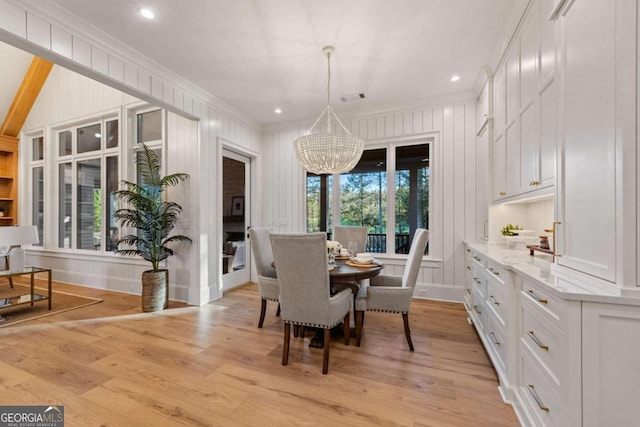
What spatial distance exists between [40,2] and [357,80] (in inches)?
117

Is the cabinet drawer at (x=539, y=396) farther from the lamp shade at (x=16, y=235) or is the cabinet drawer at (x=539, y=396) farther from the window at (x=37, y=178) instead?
the window at (x=37, y=178)

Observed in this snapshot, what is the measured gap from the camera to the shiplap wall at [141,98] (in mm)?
2174

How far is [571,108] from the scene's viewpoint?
4.57 feet

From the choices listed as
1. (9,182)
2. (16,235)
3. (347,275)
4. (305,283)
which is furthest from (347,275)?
(9,182)

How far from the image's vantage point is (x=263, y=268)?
3.10m

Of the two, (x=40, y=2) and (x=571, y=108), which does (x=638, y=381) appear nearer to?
(x=571, y=108)

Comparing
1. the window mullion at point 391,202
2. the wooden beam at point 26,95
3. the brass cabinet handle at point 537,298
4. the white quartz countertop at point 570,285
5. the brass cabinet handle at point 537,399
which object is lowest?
the brass cabinet handle at point 537,399

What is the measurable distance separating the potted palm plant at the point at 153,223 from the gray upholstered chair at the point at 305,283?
2204 mm

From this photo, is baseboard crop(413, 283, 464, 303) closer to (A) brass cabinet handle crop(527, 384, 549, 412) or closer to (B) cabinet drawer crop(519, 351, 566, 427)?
(B) cabinet drawer crop(519, 351, 566, 427)

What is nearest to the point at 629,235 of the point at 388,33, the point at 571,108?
the point at 571,108

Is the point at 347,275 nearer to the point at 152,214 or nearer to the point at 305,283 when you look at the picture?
the point at 305,283

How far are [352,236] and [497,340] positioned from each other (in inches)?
83.3

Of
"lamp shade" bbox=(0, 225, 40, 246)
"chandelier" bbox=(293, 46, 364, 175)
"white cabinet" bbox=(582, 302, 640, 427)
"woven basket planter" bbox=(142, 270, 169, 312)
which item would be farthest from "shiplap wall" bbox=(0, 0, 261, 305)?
"white cabinet" bbox=(582, 302, 640, 427)

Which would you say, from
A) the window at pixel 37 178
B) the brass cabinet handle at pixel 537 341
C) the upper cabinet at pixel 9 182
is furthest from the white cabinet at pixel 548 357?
the upper cabinet at pixel 9 182
